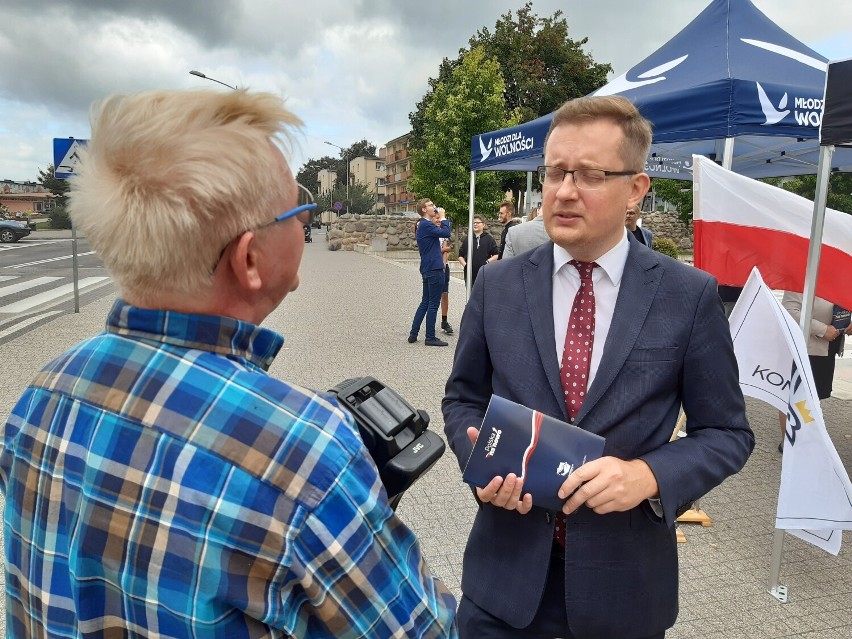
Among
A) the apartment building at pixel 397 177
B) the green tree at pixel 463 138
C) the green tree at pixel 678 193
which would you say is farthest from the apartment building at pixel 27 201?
the green tree at pixel 678 193

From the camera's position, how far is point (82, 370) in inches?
36.4

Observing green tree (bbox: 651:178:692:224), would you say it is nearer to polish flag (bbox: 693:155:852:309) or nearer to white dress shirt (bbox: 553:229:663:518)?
polish flag (bbox: 693:155:852:309)

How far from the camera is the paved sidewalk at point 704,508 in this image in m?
3.01

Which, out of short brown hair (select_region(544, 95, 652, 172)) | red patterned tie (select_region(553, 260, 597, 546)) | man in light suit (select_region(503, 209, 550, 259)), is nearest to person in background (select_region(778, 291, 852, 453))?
man in light suit (select_region(503, 209, 550, 259))

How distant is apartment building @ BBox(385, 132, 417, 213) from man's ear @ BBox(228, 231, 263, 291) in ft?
289

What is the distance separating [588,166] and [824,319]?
156 inches

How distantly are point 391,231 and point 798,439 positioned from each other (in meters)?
27.9

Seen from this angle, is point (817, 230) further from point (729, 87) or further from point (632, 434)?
point (632, 434)

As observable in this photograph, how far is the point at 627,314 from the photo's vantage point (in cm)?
163

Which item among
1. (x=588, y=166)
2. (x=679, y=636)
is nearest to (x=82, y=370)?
(x=588, y=166)

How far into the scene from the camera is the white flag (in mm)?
2789

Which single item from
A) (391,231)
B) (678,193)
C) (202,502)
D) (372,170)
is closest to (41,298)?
(202,502)

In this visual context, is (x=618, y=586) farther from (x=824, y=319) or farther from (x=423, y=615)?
(x=824, y=319)

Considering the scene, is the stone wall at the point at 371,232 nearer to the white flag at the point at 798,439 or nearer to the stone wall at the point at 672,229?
the stone wall at the point at 672,229
